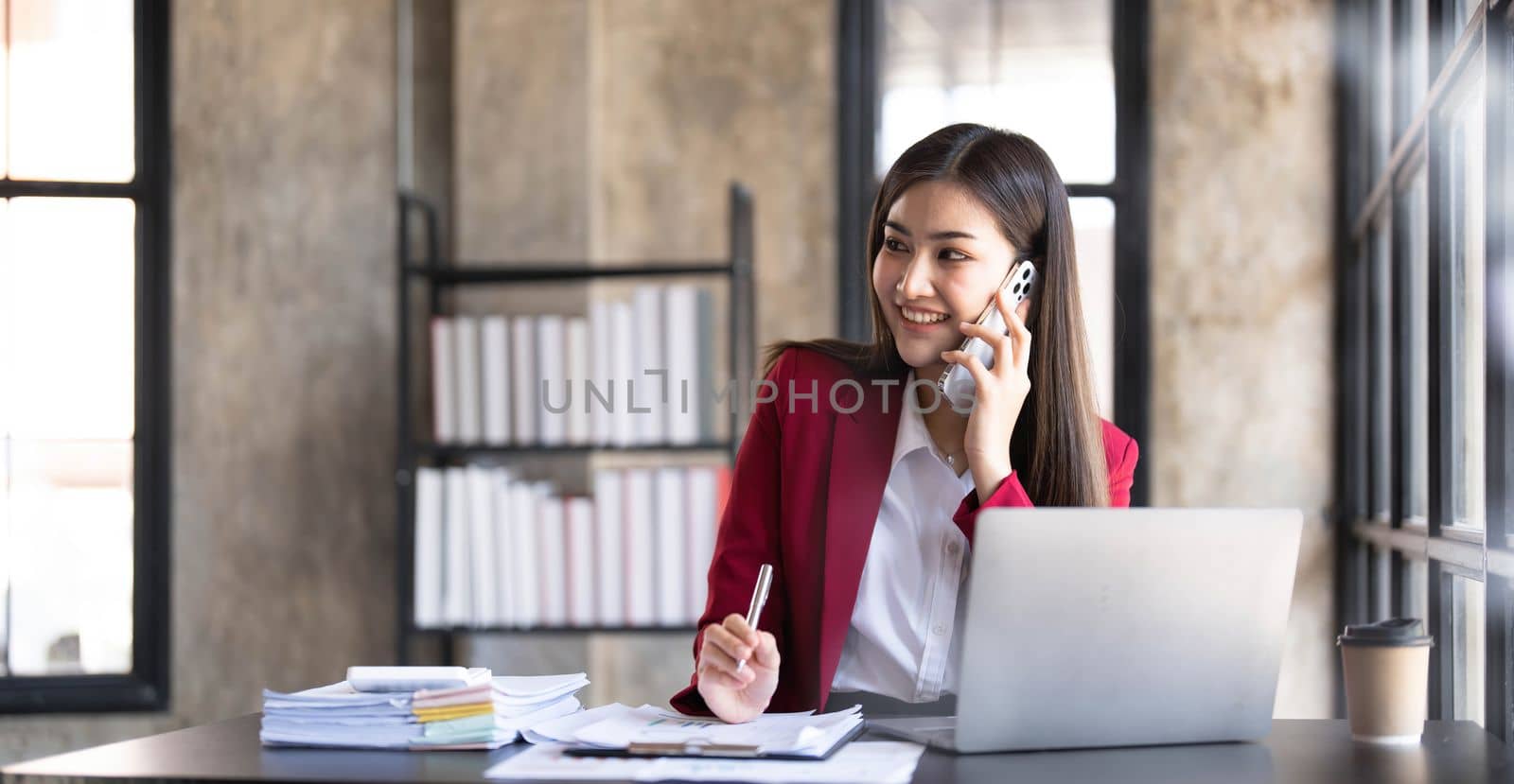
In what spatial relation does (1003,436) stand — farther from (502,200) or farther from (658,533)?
(502,200)

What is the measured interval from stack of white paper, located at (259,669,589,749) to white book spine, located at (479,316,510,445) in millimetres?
2022

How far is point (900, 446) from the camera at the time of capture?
176 centimetres

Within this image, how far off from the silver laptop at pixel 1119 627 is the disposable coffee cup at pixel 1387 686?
5.1 inches

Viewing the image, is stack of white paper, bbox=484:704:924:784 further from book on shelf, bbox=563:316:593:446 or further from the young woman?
book on shelf, bbox=563:316:593:446

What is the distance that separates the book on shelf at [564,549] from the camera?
10.8ft

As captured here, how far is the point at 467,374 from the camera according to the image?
3379mm

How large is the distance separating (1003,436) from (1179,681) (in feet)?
1.29

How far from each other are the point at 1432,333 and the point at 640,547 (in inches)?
72.1

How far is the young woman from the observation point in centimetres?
167

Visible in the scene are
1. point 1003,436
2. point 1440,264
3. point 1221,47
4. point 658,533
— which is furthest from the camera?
point 1221,47

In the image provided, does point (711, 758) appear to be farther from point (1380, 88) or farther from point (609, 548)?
point (1380, 88)

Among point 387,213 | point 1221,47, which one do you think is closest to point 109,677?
point 387,213

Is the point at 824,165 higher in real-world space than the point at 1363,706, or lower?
higher

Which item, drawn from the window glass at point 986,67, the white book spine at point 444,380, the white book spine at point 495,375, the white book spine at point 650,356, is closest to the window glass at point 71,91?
the white book spine at point 444,380
